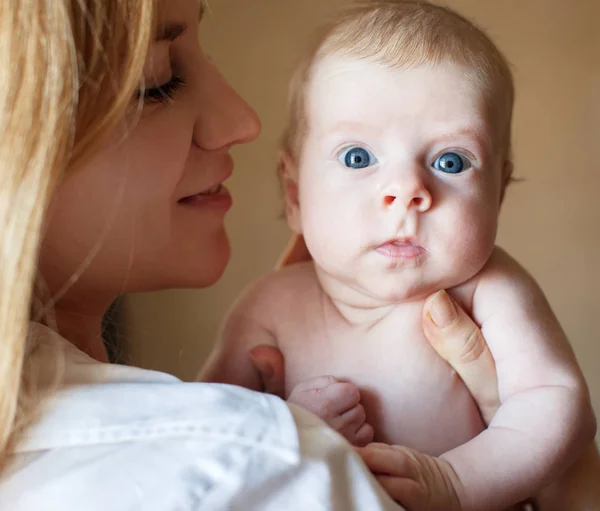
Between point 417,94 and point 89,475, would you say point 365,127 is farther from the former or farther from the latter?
point 89,475

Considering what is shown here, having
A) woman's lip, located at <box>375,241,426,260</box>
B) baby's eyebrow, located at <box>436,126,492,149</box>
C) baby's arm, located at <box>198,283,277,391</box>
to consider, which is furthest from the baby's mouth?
baby's arm, located at <box>198,283,277,391</box>

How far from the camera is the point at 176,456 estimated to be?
1.92 feet

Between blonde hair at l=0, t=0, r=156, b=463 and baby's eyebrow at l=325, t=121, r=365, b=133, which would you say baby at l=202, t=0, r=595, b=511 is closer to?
baby's eyebrow at l=325, t=121, r=365, b=133

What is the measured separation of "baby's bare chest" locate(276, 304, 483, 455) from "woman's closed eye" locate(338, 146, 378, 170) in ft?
0.57

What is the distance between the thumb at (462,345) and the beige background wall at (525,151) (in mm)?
1267

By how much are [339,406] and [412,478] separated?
130mm

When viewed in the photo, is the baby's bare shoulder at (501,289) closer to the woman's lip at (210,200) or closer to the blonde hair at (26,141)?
the woman's lip at (210,200)

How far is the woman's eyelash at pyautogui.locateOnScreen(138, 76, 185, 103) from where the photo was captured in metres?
0.83

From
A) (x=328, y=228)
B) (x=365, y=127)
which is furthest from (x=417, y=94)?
(x=328, y=228)

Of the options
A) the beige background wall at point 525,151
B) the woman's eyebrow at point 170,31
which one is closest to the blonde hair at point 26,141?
the woman's eyebrow at point 170,31

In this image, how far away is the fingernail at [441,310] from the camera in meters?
0.84

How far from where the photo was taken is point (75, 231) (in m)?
0.83

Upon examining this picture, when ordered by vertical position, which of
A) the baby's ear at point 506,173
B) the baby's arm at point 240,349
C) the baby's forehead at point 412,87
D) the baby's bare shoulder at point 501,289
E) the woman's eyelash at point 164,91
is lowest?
the baby's arm at point 240,349

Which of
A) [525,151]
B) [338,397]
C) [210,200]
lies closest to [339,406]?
[338,397]
